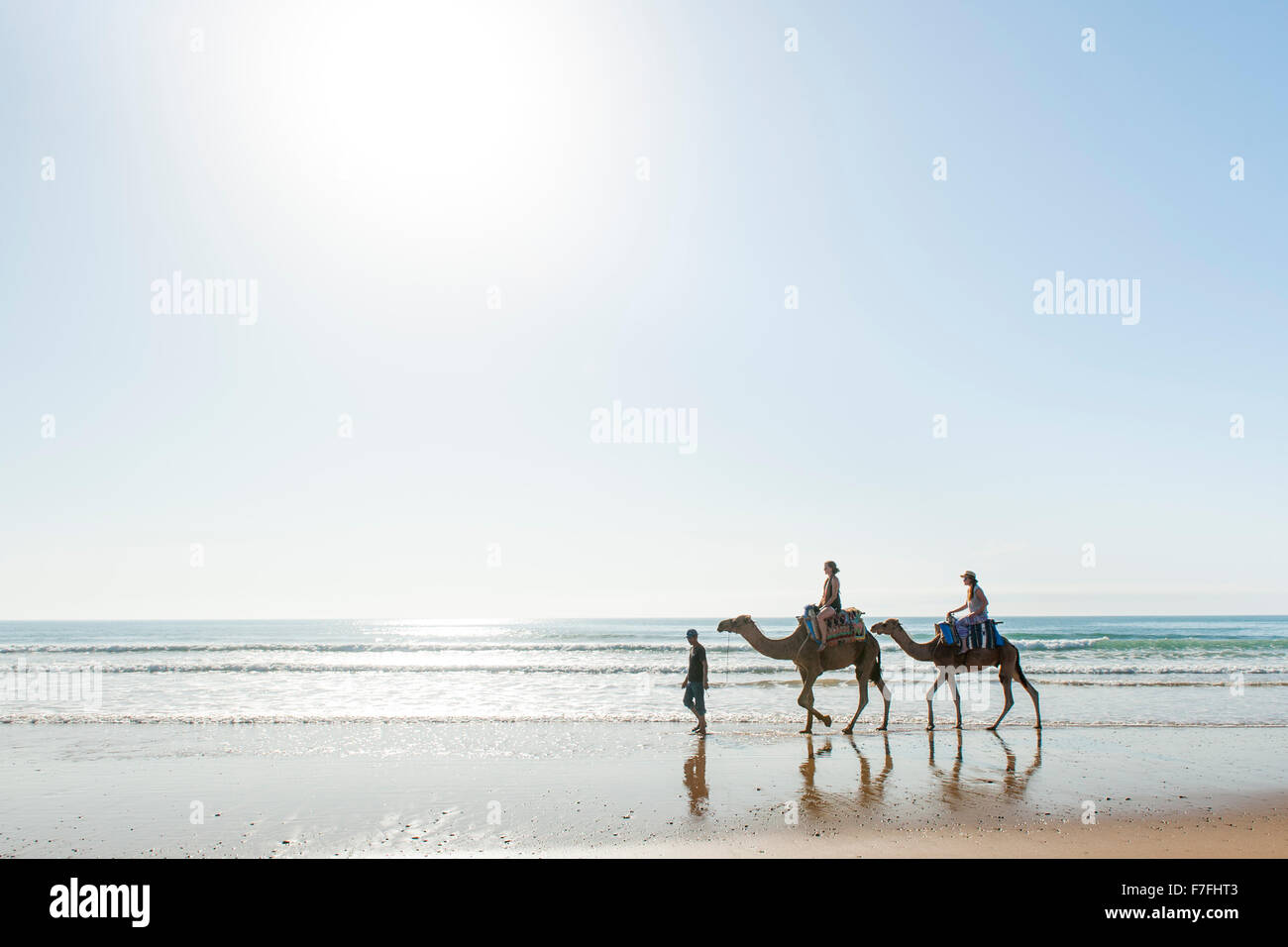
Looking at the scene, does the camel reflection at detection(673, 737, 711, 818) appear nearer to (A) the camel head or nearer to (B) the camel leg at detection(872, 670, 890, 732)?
(B) the camel leg at detection(872, 670, 890, 732)

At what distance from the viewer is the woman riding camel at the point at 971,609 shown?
14.7 meters

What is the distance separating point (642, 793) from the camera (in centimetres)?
985

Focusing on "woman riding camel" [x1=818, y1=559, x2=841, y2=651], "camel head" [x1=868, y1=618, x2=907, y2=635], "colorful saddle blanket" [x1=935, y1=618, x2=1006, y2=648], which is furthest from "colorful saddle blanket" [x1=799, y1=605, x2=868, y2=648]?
"colorful saddle blanket" [x1=935, y1=618, x2=1006, y2=648]

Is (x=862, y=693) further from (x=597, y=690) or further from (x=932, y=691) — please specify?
(x=597, y=690)

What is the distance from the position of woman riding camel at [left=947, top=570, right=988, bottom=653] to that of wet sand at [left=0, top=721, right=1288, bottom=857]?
1.94 metres

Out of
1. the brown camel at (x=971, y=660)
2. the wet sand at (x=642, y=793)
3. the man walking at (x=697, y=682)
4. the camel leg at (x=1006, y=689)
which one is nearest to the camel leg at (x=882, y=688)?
the wet sand at (x=642, y=793)

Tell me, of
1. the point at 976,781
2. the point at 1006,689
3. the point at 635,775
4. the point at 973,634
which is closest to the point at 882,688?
the point at 973,634

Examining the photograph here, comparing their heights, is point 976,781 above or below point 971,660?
below

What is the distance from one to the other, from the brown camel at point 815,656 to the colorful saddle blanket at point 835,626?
0.10 metres

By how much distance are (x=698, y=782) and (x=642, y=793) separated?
1.04m

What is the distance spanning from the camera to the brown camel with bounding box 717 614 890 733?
1441 cm

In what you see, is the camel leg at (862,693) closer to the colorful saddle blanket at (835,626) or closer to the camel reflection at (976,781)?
the colorful saddle blanket at (835,626)
